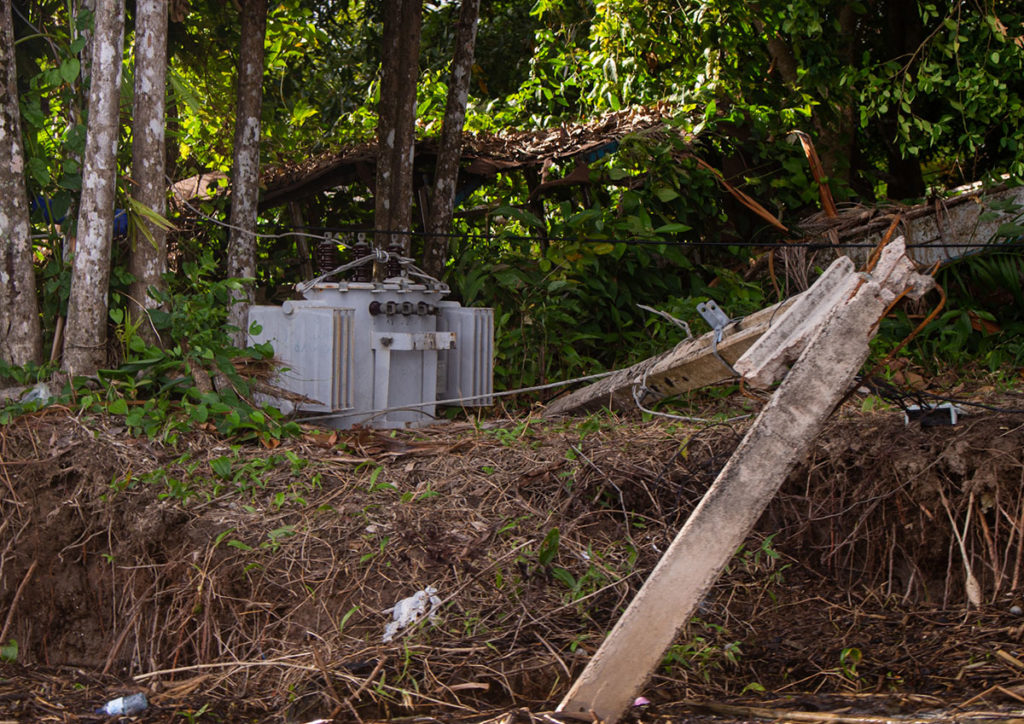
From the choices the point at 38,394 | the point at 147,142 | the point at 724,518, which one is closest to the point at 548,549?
the point at 724,518

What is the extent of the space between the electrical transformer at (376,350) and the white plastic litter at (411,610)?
1.56 meters

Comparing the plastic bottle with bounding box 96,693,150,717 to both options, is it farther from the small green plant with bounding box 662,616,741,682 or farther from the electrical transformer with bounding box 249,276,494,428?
the electrical transformer with bounding box 249,276,494,428

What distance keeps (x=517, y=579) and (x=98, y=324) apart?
2193 millimetres

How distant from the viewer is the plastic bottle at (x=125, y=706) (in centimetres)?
291

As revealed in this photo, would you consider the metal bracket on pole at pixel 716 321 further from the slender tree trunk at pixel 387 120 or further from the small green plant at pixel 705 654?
the slender tree trunk at pixel 387 120

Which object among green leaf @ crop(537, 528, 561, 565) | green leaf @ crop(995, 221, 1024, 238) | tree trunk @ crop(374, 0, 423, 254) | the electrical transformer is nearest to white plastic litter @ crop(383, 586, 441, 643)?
green leaf @ crop(537, 528, 561, 565)

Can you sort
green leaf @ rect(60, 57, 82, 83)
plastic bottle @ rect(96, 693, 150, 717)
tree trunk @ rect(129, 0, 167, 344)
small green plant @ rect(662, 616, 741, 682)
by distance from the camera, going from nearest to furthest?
plastic bottle @ rect(96, 693, 150, 717) → small green plant @ rect(662, 616, 741, 682) → green leaf @ rect(60, 57, 82, 83) → tree trunk @ rect(129, 0, 167, 344)

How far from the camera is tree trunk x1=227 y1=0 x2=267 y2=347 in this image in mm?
5574

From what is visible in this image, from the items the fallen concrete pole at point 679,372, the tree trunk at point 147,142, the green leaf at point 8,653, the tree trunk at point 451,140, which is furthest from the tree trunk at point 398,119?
the green leaf at point 8,653

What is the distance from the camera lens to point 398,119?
21.5 ft

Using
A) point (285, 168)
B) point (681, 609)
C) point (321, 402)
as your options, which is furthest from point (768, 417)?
point (285, 168)

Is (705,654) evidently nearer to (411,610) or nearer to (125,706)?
(411,610)

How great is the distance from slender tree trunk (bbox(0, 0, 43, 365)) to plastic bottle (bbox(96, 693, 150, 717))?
182 cm

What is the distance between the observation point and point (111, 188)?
4191 millimetres
